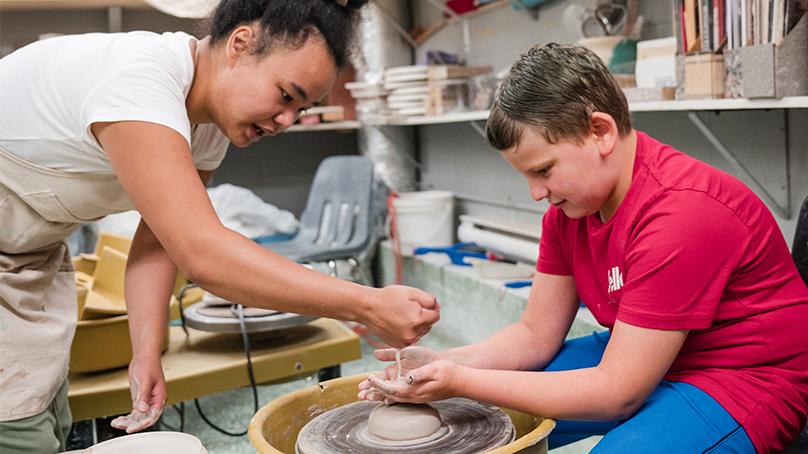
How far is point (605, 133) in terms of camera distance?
4.61 feet

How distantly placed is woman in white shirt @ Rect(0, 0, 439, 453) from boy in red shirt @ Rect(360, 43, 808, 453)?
29 centimetres

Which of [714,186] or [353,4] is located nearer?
[714,186]

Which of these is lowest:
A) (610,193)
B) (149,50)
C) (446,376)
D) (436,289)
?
(436,289)

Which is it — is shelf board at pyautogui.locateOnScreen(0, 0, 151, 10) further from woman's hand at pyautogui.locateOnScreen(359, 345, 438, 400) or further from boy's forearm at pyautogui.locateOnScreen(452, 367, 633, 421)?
boy's forearm at pyautogui.locateOnScreen(452, 367, 633, 421)

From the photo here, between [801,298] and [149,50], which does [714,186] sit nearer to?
[801,298]

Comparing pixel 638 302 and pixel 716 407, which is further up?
pixel 638 302

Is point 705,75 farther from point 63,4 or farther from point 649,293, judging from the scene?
point 63,4

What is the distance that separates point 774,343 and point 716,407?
0.16 metres

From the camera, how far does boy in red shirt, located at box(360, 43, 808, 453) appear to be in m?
1.30

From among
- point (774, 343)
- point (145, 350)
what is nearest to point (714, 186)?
point (774, 343)

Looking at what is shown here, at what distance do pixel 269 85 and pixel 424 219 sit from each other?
2936 millimetres

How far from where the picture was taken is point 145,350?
5.47 ft

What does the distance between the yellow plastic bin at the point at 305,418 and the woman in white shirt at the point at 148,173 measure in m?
0.23

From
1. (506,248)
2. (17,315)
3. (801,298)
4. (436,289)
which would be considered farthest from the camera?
(436,289)
